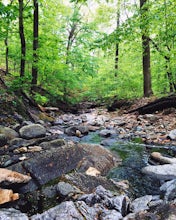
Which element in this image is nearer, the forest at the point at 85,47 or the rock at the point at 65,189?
the rock at the point at 65,189

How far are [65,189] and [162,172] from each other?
1.57m

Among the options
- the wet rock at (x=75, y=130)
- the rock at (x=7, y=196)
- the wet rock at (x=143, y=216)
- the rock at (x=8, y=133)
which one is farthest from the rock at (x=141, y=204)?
the wet rock at (x=75, y=130)

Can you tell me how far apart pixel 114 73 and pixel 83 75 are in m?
2.22

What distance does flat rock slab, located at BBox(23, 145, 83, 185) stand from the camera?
2.96m

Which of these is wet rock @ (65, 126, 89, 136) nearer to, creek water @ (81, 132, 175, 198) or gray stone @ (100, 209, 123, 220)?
creek water @ (81, 132, 175, 198)

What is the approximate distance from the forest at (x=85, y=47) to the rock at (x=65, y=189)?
4.42 metres

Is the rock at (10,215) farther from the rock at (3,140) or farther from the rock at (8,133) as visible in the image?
the rock at (8,133)

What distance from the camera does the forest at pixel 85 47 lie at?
6773 mm

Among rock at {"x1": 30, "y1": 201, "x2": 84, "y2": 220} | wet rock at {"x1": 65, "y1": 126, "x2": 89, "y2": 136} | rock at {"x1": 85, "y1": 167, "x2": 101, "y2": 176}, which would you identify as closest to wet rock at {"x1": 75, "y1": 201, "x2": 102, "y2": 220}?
rock at {"x1": 30, "y1": 201, "x2": 84, "y2": 220}

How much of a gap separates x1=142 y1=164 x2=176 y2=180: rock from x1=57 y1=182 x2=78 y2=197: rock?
1385 millimetres

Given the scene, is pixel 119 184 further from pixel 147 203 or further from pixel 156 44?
pixel 156 44

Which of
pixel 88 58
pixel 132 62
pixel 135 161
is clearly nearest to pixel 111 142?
pixel 135 161

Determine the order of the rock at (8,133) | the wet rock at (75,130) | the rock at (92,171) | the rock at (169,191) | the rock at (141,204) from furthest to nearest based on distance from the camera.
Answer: the wet rock at (75,130) < the rock at (8,133) < the rock at (92,171) < the rock at (169,191) < the rock at (141,204)

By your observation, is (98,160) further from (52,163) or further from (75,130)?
(75,130)
